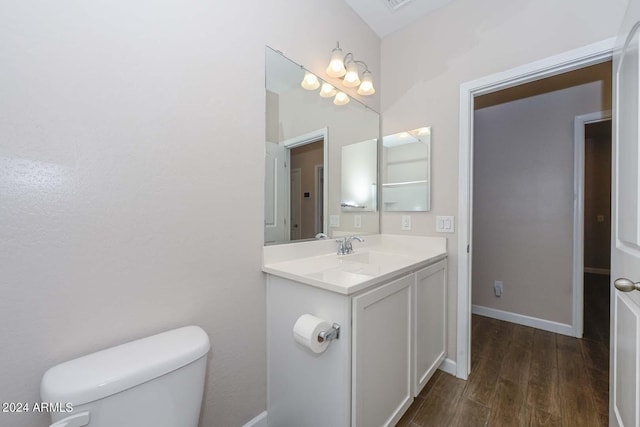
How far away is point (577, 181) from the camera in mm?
2232

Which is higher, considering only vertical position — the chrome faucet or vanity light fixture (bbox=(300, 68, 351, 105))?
vanity light fixture (bbox=(300, 68, 351, 105))

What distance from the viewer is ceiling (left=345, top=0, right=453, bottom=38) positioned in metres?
1.81

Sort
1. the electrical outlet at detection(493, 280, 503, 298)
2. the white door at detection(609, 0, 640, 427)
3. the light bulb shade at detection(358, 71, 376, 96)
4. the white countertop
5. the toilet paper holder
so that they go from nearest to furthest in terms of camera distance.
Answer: the white door at detection(609, 0, 640, 427), the toilet paper holder, the white countertop, the light bulb shade at detection(358, 71, 376, 96), the electrical outlet at detection(493, 280, 503, 298)

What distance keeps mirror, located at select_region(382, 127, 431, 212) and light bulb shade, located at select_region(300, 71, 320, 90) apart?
807 mm

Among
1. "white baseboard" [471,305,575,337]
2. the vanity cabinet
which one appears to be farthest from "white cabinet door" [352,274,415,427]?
"white baseboard" [471,305,575,337]

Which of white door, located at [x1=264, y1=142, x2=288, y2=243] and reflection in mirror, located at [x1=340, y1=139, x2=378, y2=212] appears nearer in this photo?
white door, located at [x1=264, y1=142, x2=288, y2=243]

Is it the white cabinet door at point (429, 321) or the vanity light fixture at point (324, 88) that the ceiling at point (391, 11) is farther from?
the white cabinet door at point (429, 321)

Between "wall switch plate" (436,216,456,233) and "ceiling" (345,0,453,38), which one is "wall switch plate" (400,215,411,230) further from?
"ceiling" (345,0,453,38)

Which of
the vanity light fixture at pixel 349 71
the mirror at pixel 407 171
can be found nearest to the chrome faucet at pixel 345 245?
the mirror at pixel 407 171

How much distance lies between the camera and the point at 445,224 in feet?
5.95

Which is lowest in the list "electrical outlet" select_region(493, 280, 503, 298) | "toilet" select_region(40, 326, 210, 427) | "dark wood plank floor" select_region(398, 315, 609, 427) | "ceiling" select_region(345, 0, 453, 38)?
"dark wood plank floor" select_region(398, 315, 609, 427)

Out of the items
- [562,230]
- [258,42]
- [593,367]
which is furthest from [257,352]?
[562,230]

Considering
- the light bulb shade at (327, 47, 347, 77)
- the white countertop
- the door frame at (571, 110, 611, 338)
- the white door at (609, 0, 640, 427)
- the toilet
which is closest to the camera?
the toilet

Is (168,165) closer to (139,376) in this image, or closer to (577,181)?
(139,376)
